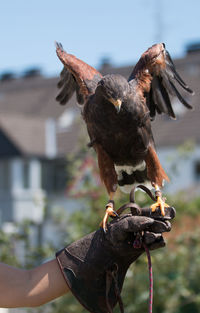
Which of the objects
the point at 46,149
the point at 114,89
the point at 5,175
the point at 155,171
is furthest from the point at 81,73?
the point at 46,149

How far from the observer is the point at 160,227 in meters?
2.30

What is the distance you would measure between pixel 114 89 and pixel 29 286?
1.52m

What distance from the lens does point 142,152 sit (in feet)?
11.4

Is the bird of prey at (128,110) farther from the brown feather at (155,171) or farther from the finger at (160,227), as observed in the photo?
the finger at (160,227)

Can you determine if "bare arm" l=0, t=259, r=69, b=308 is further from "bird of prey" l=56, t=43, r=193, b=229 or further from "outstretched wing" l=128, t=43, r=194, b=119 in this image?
"outstretched wing" l=128, t=43, r=194, b=119

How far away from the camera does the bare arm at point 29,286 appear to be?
2.25 meters

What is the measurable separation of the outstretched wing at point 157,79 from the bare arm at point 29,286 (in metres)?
1.72

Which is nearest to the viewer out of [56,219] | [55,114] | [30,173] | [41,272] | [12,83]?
[41,272]

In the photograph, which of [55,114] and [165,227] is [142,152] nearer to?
[165,227]

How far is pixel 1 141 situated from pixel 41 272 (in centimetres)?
2002

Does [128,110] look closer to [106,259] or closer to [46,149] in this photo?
[106,259]

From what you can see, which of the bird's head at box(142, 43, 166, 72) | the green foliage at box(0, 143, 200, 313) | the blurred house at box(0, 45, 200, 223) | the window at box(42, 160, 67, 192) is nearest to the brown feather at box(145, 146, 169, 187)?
the bird's head at box(142, 43, 166, 72)

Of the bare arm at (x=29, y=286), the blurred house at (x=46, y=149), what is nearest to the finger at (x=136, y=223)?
the bare arm at (x=29, y=286)

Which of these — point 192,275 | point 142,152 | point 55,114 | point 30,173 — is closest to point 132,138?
point 142,152
